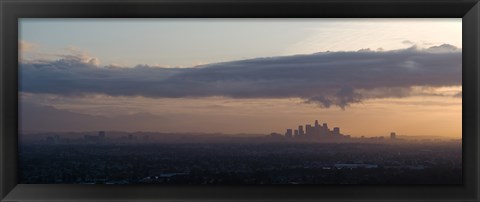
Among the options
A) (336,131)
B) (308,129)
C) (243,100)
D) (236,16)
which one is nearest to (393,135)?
(336,131)

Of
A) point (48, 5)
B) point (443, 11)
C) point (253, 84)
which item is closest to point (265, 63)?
point (253, 84)

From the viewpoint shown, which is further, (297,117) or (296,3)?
(297,117)

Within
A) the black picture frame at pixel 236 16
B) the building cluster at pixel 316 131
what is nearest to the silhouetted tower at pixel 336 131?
the building cluster at pixel 316 131

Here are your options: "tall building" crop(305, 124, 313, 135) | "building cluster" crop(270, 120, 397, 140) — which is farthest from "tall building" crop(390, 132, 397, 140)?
"tall building" crop(305, 124, 313, 135)

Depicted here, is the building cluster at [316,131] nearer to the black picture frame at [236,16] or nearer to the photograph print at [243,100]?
the photograph print at [243,100]

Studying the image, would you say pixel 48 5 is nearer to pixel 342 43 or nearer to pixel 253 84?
pixel 253 84

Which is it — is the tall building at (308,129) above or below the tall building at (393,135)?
above

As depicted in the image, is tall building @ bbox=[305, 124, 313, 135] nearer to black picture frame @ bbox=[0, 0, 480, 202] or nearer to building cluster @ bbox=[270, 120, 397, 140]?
building cluster @ bbox=[270, 120, 397, 140]
